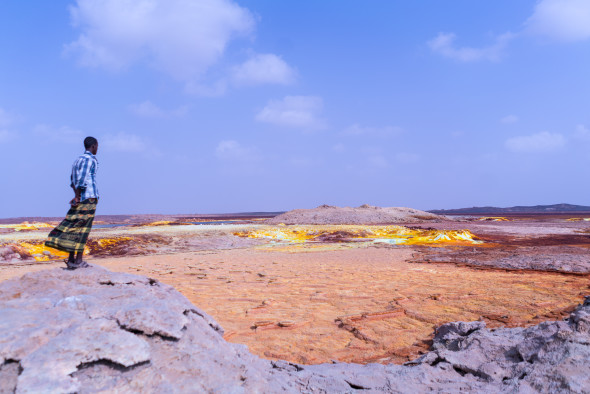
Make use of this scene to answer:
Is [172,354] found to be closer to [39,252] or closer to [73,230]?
[73,230]

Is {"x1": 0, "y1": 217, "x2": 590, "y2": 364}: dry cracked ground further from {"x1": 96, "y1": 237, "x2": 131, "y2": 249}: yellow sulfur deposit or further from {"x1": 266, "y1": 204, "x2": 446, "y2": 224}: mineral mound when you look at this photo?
{"x1": 266, "y1": 204, "x2": 446, "y2": 224}: mineral mound

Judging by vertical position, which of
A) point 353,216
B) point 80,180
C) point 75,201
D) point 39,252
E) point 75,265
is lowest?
point 39,252

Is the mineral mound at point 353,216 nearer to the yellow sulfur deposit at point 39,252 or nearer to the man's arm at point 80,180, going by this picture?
the yellow sulfur deposit at point 39,252

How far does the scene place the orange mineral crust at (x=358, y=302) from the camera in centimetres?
385

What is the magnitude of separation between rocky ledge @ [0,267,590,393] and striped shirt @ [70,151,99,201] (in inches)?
39.9

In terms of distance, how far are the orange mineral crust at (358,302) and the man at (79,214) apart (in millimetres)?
1848

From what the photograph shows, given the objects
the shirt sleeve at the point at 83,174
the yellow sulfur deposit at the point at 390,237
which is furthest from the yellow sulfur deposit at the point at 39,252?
the shirt sleeve at the point at 83,174

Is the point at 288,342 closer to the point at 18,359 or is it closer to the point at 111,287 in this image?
the point at 111,287

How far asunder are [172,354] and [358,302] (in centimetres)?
377

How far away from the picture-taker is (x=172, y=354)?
226 cm

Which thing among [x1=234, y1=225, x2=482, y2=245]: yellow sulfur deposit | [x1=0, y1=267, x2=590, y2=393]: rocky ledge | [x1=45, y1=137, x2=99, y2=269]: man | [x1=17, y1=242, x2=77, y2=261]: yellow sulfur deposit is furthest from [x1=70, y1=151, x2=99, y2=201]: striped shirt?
[x1=234, y1=225, x2=482, y2=245]: yellow sulfur deposit

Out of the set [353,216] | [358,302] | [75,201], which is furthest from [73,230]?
[353,216]

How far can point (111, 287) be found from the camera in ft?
10.3

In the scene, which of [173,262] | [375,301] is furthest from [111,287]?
[173,262]
